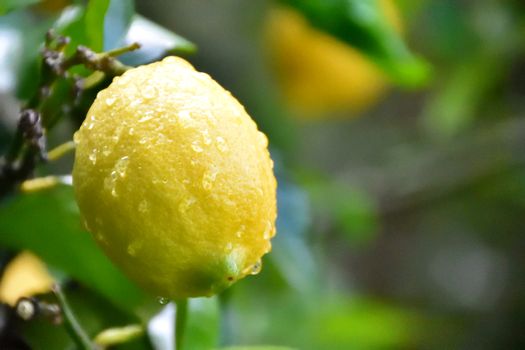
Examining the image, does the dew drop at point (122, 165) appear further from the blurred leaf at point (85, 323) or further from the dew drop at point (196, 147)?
the blurred leaf at point (85, 323)

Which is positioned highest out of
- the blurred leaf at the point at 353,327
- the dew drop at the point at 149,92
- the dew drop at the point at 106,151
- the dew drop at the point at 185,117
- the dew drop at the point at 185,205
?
the dew drop at the point at 185,117

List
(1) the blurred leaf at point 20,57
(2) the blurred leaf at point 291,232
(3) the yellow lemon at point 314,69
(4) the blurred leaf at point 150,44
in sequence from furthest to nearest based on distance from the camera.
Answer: (3) the yellow lemon at point 314,69 → (2) the blurred leaf at point 291,232 → (1) the blurred leaf at point 20,57 → (4) the blurred leaf at point 150,44

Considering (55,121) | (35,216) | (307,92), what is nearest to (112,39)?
(55,121)

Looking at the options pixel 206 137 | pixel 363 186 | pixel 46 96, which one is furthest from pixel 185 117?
pixel 363 186

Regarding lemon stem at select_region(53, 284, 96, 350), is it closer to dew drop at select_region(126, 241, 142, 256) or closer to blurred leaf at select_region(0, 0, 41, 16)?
dew drop at select_region(126, 241, 142, 256)

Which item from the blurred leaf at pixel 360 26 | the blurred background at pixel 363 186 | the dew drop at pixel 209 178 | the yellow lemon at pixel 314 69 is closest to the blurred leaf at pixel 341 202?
the blurred background at pixel 363 186

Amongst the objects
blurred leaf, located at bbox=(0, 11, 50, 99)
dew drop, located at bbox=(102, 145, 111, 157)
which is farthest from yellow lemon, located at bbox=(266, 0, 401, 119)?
dew drop, located at bbox=(102, 145, 111, 157)
